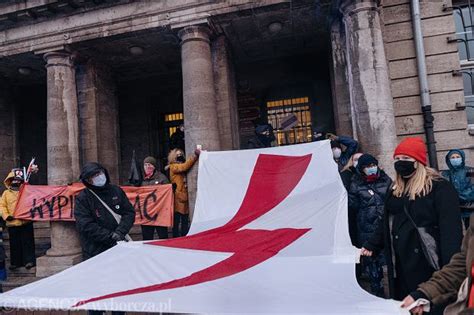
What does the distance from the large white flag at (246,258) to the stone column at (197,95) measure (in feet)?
4.52

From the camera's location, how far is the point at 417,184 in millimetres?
2711

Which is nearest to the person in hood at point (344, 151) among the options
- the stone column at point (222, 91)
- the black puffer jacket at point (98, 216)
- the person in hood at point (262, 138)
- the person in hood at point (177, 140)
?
the person in hood at point (262, 138)

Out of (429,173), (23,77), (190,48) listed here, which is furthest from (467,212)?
(23,77)

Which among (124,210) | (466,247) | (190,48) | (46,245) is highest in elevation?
(190,48)

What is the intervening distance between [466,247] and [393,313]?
0.60 meters

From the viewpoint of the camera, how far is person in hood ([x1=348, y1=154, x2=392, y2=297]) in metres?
4.31

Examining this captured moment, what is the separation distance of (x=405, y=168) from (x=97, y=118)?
315 inches

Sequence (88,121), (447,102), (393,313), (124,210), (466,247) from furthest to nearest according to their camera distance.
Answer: (88,121), (447,102), (124,210), (466,247), (393,313)

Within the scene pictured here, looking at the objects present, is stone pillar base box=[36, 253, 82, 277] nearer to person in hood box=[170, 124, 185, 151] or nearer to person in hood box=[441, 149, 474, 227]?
person in hood box=[170, 124, 185, 151]

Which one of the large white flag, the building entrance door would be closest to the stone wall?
the large white flag

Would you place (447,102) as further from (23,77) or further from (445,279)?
(23,77)

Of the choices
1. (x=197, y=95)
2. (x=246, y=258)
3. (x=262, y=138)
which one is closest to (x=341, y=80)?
(x=262, y=138)

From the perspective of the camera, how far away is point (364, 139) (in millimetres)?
6188

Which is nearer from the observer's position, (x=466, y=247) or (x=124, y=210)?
(x=466, y=247)
